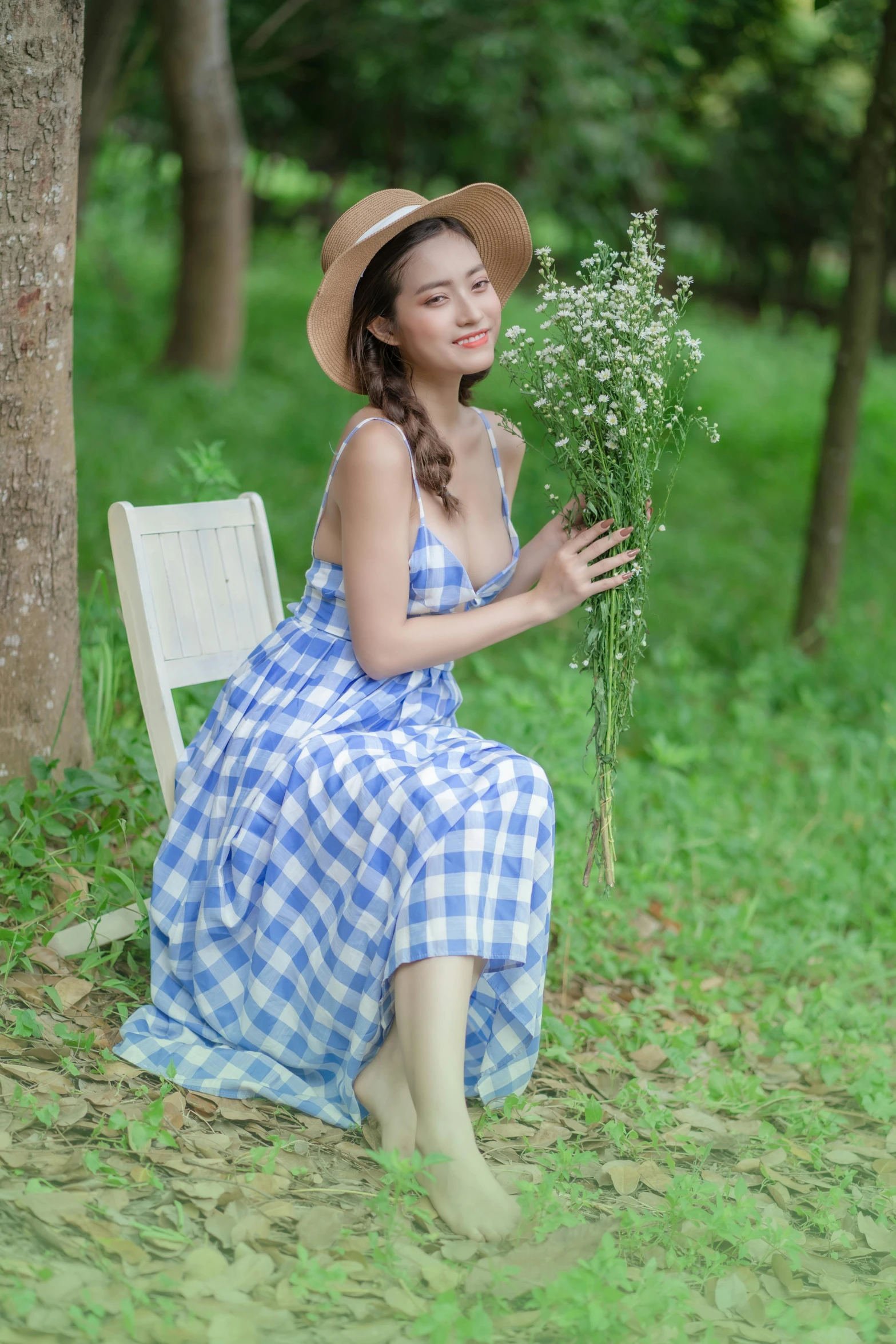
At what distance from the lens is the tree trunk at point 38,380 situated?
2.65 m

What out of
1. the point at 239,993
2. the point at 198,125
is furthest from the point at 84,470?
the point at 239,993

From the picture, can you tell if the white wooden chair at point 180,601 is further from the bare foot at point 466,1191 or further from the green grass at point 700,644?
the green grass at point 700,644

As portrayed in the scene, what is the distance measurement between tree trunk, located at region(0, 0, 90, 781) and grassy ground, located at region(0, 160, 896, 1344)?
0.86ft

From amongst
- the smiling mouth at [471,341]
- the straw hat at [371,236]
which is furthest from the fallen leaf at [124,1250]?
the smiling mouth at [471,341]

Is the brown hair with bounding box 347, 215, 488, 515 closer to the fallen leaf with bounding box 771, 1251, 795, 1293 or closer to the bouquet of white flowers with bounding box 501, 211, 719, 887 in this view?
the bouquet of white flowers with bounding box 501, 211, 719, 887

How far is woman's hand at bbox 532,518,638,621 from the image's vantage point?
7.86 ft

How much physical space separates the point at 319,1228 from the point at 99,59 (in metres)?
7.63

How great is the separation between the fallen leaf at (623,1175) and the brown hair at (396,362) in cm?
131

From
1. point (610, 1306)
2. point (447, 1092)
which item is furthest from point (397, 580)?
point (610, 1306)

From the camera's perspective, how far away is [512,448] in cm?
285

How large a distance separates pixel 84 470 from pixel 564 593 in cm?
431

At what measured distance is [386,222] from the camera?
8.10 feet

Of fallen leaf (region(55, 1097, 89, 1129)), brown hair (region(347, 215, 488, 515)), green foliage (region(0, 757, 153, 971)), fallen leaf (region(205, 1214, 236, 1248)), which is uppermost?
brown hair (region(347, 215, 488, 515))

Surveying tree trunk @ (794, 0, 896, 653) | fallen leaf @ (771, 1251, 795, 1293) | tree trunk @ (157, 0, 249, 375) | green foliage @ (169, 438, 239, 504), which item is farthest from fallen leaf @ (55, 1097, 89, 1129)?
tree trunk @ (157, 0, 249, 375)
